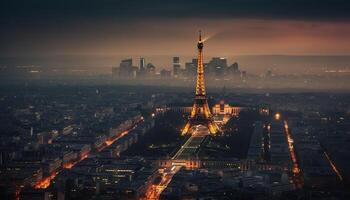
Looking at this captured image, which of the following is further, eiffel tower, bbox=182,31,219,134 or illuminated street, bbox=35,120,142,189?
eiffel tower, bbox=182,31,219,134

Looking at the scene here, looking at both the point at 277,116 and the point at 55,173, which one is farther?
the point at 277,116

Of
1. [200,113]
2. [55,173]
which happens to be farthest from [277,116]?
[55,173]

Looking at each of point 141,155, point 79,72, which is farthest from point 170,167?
point 79,72

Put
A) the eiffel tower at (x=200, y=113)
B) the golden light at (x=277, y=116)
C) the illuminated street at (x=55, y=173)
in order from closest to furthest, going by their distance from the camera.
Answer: the illuminated street at (x=55, y=173), the eiffel tower at (x=200, y=113), the golden light at (x=277, y=116)

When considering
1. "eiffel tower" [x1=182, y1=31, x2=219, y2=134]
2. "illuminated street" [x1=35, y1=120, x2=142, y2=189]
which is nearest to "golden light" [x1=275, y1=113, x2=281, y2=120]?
"eiffel tower" [x1=182, y1=31, x2=219, y2=134]

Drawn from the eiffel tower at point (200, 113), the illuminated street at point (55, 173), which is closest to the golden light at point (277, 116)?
the eiffel tower at point (200, 113)

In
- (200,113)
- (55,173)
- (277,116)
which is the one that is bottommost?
(55,173)

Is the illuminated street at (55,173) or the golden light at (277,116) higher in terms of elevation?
the golden light at (277,116)

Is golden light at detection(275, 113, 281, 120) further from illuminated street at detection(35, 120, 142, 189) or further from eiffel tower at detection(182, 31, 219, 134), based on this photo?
illuminated street at detection(35, 120, 142, 189)

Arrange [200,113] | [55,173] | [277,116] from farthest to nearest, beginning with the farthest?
[277,116] → [200,113] → [55,173]

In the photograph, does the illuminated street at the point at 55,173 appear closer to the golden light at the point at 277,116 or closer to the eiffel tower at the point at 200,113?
the eiffel tower at the point at 200,113

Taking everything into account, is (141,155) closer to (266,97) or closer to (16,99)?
(16,99)

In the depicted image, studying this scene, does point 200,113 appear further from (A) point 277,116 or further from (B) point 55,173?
(B) point 55,173
